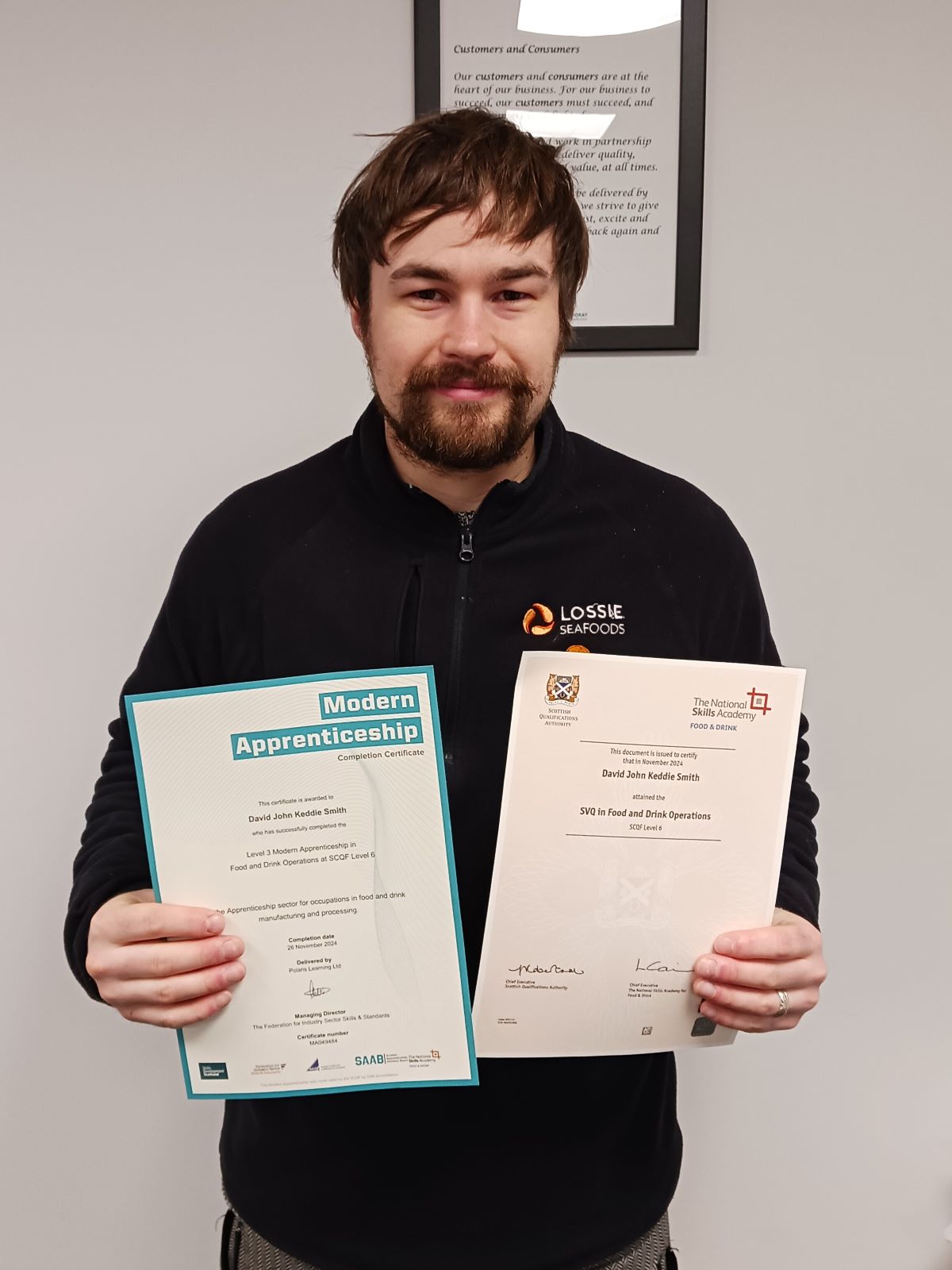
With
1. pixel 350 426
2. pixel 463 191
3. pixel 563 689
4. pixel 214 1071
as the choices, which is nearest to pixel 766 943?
pixel 563 689

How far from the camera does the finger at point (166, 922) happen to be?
91 centimetres

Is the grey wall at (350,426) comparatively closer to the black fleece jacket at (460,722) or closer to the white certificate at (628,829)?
the black fleece jacket at (460,722)

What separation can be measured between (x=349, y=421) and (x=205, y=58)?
0.53 m

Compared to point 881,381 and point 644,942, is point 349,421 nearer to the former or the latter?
point 881,381

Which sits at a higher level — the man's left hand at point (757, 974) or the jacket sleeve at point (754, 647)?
the jacket sleeve at point (754, 647)

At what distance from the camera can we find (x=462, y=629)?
1.05 metres

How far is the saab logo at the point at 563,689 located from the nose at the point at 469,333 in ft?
1.06

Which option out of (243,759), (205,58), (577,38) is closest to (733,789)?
(243,759)

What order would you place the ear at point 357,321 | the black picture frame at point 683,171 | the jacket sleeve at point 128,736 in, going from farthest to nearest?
the black picture frame at point 683,171, the ear at point 357,321, the jacket sleeve at point 128,736

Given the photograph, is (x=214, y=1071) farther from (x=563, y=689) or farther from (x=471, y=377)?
(x=471, y=377)

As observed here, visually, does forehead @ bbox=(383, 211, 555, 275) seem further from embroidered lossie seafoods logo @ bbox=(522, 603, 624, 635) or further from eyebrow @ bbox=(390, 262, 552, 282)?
embroidered lossie seafoods logo @ bbox=(522, 603, 624, 635)

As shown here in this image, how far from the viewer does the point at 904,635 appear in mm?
1620

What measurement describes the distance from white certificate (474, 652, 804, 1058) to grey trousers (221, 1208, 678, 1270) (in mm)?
313
